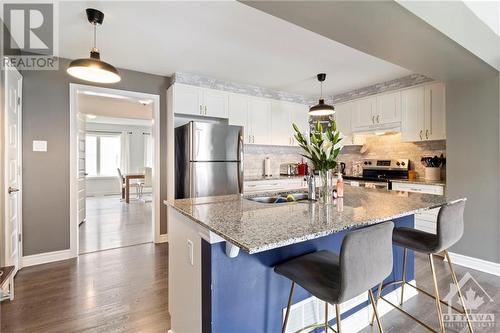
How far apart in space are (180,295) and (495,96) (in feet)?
11.7

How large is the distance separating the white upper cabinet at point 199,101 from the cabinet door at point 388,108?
2.47 metres

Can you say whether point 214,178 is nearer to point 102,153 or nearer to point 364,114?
point 364,114

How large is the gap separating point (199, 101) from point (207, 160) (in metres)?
0.93

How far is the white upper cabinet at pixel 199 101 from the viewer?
3484 millimetres

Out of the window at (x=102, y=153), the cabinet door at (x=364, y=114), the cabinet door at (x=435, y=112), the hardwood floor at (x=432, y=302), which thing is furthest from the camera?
the window at (x=102, y=153)

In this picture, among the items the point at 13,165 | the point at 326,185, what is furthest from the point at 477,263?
the point at 13,165

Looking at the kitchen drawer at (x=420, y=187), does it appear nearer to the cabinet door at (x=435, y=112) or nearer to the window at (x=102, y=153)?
the cabinet door at (x=435, y=112)

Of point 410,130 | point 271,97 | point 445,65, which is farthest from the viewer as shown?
point 271,97

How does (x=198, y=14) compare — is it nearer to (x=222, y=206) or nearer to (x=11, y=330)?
(x=222, y=206)

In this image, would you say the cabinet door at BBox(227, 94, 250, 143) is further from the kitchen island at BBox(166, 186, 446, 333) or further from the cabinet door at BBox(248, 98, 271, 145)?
the kitchen island at BBox(166, 186, 446, 333)

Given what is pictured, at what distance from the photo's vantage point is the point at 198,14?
211cm

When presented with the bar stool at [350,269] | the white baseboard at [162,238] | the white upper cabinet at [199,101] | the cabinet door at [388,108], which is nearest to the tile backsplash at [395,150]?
the cabinet door at [388,108]

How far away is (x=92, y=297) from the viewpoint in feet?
7.10

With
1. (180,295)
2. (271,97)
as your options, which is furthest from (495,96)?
(180,295)
